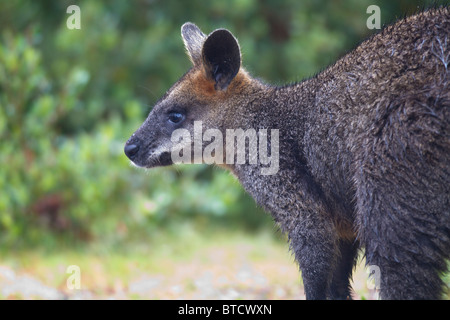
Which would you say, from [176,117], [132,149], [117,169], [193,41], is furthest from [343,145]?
[117,169]

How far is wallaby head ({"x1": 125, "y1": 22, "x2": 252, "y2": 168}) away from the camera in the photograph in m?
4.49

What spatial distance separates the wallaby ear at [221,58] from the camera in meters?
4.30

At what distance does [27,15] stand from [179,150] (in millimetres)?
Answer: 4956

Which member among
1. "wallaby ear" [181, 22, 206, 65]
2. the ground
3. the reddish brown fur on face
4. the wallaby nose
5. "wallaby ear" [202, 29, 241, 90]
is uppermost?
"wallaby ear" [181, 22, 206, 65]

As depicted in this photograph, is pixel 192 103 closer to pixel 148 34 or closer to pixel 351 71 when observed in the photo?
pixel 351 71

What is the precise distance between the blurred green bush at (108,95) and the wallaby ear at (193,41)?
88 centimetres

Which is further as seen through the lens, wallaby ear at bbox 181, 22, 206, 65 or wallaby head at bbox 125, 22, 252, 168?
wallaby ear at bbox 181, 22, 206, 65

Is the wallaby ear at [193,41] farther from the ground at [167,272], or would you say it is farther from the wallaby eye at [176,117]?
the ground at [167,272]

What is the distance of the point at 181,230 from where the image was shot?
817 centimetres

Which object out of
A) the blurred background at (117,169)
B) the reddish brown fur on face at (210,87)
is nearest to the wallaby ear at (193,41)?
the reddish brown fur on face at (210,87)

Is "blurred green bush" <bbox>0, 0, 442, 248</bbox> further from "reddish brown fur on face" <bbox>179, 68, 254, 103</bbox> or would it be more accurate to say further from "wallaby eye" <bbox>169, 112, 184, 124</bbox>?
"wallaby eye" <bbox>169, 112, 184, 124</bbox>

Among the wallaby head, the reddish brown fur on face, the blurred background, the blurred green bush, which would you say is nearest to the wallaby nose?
the wallaby head

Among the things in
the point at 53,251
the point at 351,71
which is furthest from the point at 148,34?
the point at 351,71
